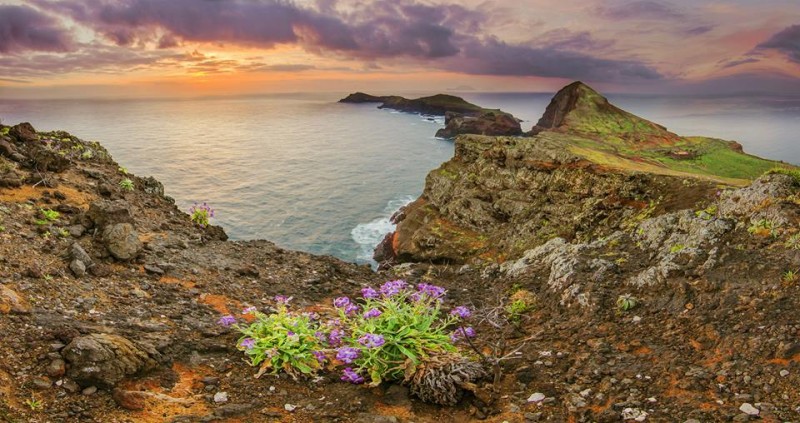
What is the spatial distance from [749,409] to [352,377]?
485 centimetres

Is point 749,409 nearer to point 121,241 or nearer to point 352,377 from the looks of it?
point 352,377

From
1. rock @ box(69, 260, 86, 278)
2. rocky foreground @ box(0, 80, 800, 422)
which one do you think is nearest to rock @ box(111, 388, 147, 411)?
rocky foreground @ box(0, 80, 800, 422)

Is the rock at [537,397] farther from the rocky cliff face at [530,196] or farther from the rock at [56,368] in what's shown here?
the rocky cliff face at [530,196]

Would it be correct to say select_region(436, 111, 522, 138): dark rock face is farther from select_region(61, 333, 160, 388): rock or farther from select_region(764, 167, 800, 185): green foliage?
select_region(61, 333, 160, 388): rock

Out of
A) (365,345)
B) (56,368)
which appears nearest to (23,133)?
(56,368)

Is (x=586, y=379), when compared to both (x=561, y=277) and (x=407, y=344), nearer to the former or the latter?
(x=407, y=344)

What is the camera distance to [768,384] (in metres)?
5.83

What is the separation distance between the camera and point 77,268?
952cm

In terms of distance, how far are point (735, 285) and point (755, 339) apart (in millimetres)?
1799

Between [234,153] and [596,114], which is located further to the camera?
[234,153]

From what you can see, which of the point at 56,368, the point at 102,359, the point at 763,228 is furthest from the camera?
the point at 763,228

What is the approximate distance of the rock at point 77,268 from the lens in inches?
374

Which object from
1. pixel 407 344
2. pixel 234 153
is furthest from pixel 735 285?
pixel 234 153

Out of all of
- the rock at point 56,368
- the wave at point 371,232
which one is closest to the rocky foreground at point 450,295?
the rock at point 56,368
